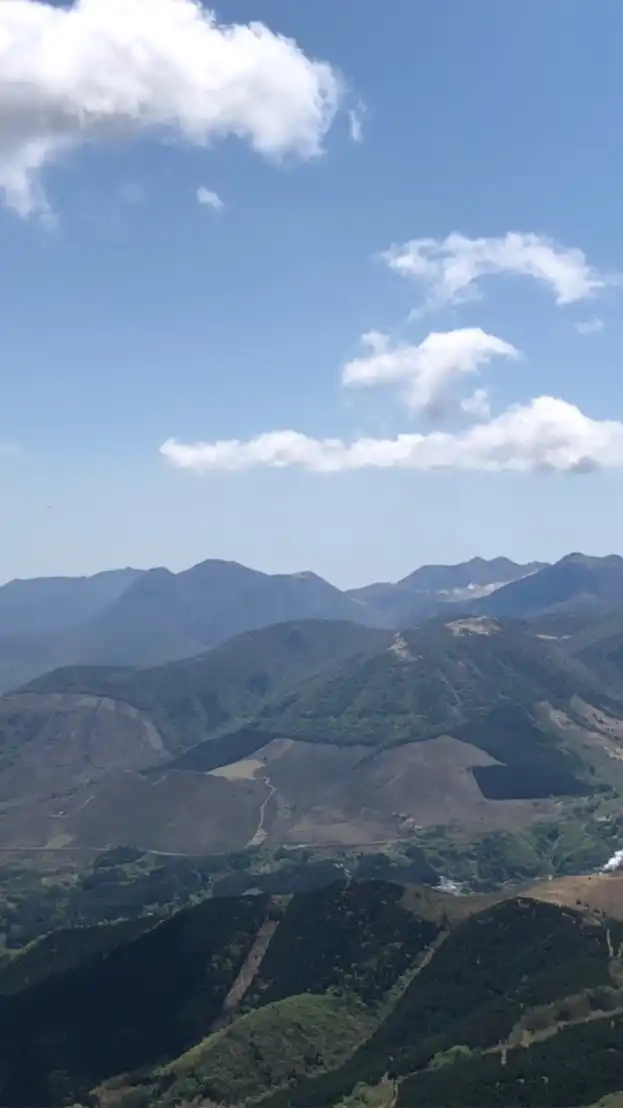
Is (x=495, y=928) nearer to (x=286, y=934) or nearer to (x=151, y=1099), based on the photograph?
(x=286, y=934)

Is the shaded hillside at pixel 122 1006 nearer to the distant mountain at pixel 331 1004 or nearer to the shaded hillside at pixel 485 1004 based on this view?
the distant mountain at pixel 331 1004

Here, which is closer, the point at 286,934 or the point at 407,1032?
the point at 407,1032

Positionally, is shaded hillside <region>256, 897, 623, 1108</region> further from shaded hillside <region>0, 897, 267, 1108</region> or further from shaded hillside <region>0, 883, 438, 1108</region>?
shaded hillside <region>0, 897, 267, 1108</region>

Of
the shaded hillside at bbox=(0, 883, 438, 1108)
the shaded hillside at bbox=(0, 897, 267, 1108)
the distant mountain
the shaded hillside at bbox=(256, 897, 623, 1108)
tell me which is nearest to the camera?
the shaded hillside at bbox=(256, 897, 623, 1108)

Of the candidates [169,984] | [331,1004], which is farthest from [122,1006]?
[331,1004]

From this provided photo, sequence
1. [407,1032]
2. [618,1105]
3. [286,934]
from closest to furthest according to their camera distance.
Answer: [618,1105] < [407,1032] < [286,934]

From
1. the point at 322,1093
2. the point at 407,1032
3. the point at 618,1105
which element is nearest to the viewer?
the point at 618,1105

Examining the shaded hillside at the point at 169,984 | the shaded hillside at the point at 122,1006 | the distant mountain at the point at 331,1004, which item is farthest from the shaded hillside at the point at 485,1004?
the shaded hillside at the point at 122,1006

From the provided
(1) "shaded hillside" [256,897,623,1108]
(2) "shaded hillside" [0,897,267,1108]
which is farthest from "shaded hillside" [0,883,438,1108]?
(1) "shaded hillside" [256,897,623,1108]

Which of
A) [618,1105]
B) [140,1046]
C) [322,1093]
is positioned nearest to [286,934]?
[140,1046]
